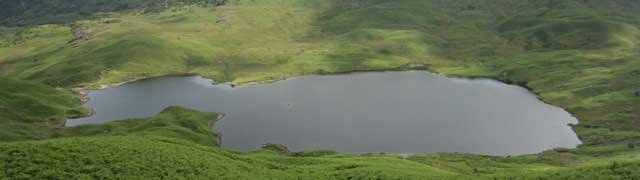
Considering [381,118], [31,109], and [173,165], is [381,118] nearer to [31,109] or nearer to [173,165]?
[31,109]

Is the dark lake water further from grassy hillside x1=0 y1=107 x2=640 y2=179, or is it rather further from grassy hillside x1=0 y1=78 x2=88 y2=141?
grassy hillside x1=0 y1=107 x2=640 y2=179

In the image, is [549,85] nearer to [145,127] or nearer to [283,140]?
[283,140]

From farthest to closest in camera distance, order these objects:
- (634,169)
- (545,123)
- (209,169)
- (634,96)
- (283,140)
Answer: (634,96) < (545,123) < (283,140) < (209,169) < (634,169)

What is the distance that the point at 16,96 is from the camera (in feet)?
528

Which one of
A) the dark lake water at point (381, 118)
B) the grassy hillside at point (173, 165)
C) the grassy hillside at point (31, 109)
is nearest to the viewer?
the grassy hillside at point (173, 165)

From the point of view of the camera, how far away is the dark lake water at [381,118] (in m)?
132

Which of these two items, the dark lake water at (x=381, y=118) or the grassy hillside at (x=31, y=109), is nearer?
the dark lake water at (x=381, y=118)

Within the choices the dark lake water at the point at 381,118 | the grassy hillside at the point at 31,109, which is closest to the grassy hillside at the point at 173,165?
the dark lake water at the point at 381,118

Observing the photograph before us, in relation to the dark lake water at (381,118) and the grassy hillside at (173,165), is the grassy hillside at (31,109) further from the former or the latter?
the grassy hillside at (173,165)

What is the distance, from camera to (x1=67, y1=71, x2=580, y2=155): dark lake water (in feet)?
435

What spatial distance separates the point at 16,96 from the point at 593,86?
576ft

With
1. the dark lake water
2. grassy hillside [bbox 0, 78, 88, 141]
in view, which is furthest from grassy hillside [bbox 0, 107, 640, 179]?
grassy hillside [bbox 0, 78, 88, 141]

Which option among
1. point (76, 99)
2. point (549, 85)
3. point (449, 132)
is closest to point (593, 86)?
point (549, 85)

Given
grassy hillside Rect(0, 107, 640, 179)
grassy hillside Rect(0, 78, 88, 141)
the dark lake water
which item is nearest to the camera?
grassy hillside Rect(0, 107, 640, 179)
